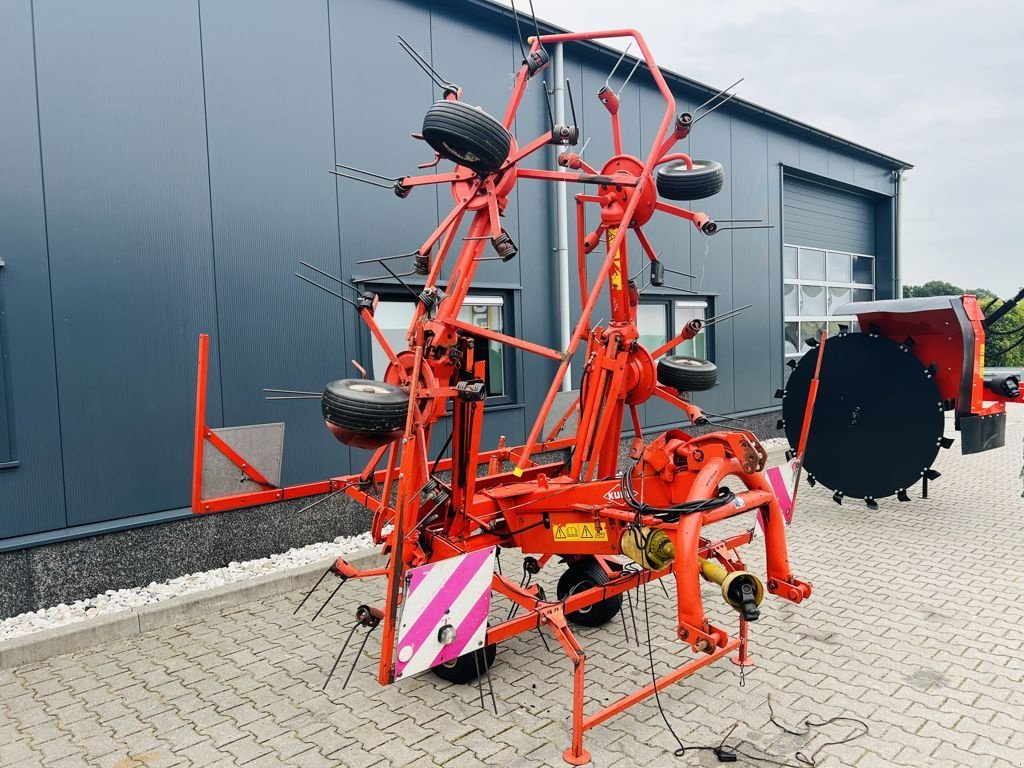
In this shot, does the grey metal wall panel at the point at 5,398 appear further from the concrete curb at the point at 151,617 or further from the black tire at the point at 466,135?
the black tire at the point at 466,135

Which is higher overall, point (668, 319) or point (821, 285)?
point (821, 285)

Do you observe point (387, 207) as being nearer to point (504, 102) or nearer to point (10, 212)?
point (504, 102)

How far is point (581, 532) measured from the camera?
142 inches

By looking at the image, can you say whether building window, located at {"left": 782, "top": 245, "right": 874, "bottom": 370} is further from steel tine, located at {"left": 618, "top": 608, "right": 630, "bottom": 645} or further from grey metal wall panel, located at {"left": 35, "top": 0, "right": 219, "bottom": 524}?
grey metal wall panel, located at {"left": 35, "top": 0, "right": 219, "bottom": 524}

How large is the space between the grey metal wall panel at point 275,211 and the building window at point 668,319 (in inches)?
174

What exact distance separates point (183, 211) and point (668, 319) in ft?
20.4

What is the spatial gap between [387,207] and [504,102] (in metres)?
1.91

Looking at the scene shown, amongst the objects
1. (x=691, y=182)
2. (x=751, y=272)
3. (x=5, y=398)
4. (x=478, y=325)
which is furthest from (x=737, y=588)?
(x=751, y=272)

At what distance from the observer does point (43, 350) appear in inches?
176

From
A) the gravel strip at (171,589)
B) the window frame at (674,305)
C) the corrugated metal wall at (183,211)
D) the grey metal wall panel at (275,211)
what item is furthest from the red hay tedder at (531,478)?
the window frame at (674,305)

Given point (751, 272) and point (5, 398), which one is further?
point (751, 272)

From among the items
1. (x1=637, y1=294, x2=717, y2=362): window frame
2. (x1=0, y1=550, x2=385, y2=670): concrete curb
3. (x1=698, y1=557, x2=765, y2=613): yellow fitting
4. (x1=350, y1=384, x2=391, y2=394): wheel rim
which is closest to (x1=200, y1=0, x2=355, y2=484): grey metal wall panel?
(x1=0, y1=550, x2=385, y2=670): concrete curb

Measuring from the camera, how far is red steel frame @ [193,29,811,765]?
9.83 ft

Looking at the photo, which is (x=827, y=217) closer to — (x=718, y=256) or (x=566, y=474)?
(x=718, y=256)
